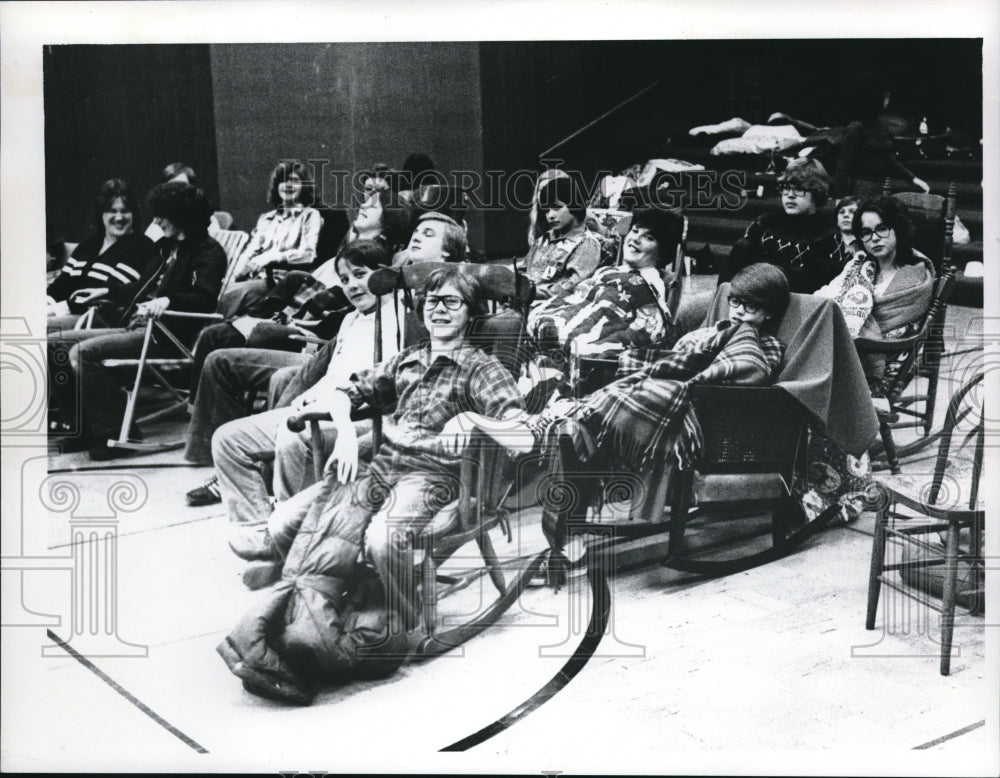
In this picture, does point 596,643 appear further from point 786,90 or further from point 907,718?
point 786,90

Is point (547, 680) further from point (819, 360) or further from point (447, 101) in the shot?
point (447, 101)

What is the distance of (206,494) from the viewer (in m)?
3.63

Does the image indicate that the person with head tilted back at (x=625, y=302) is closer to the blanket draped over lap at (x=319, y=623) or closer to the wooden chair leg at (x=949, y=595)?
the blanket draped over lap at (x=319, y=623)

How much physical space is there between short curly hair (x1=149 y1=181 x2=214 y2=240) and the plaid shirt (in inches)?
28.7

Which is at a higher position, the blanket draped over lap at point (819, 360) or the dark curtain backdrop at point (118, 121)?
the dark curtain backdrop at point (118, 121)

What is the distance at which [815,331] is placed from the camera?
11.7 ft

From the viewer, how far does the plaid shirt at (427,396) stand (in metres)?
3.56

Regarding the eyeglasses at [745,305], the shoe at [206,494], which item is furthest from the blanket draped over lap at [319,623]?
the eyeglasses at [745,305]

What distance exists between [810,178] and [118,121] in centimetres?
229

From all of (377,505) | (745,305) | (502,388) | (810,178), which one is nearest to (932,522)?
(745,305)

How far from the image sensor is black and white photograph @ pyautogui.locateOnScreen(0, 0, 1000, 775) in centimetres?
354

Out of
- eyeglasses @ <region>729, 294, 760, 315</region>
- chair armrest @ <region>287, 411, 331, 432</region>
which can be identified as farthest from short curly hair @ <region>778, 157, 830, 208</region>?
chair armrest @ <region>287, 411, 331, 432</region>

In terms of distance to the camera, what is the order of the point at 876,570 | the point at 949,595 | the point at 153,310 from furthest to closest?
1. the point at 153,310
2. the point at 876,570
3. the point at 949,595

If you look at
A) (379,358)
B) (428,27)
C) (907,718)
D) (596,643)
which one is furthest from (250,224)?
(907,718)
